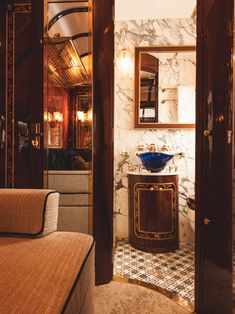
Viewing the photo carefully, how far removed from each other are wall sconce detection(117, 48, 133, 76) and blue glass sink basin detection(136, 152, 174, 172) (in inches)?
43.1

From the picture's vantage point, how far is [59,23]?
2.17 m

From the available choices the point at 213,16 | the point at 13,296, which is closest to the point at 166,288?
the point at 13,296

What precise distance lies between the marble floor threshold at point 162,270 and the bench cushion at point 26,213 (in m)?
1.07

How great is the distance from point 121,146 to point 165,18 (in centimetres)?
168

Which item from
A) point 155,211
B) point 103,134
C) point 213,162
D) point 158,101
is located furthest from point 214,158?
point 158,101

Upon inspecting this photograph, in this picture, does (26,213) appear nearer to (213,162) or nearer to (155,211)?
(213,162)

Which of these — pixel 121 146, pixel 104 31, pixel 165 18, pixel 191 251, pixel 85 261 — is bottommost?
pixel 191 251

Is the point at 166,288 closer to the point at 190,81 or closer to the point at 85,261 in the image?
the point at 85,261

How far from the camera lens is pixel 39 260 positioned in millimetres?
811

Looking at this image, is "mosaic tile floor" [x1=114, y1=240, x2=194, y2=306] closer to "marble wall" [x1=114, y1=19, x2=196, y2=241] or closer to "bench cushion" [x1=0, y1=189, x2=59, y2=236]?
"marble wall" [x1=114, y1=19, x2=196, y2=241]

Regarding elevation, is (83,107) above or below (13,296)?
above

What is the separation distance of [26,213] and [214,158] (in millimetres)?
1037

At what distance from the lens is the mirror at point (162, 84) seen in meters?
2.90

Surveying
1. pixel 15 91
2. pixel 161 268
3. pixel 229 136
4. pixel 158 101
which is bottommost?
pixel 161 268
